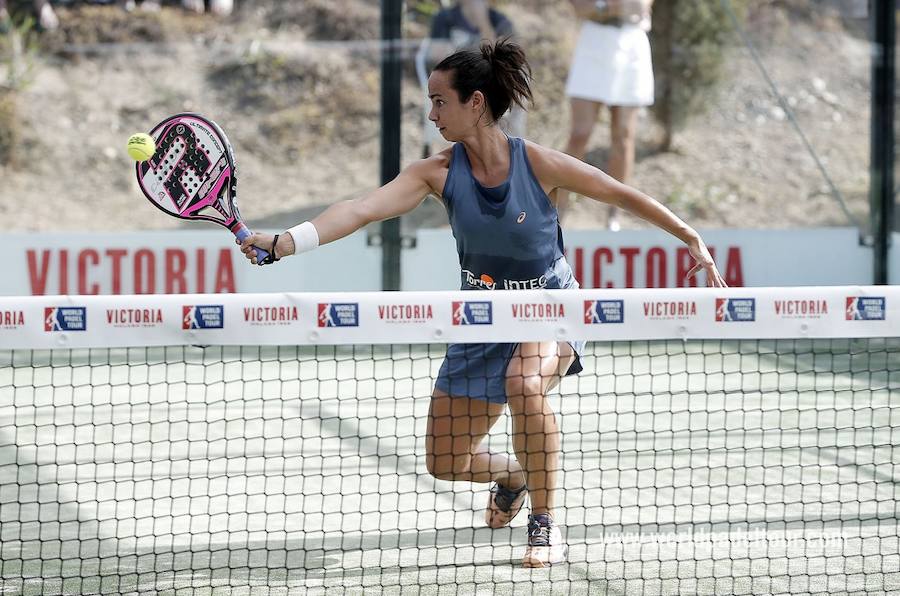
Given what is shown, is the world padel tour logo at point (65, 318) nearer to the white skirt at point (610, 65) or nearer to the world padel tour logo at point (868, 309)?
the world padel tour logo at point (868, 309)

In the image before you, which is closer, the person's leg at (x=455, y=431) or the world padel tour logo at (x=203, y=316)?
the world padel tour logo at (x=203, y=316)

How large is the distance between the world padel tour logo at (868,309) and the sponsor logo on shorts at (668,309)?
46cm

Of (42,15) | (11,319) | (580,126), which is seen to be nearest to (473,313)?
(11,319)

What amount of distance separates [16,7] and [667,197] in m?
5.03

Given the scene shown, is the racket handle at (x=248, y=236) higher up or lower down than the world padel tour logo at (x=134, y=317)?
higher up

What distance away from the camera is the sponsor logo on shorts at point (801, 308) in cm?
378

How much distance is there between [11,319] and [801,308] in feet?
7.09

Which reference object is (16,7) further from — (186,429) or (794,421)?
(794,421)

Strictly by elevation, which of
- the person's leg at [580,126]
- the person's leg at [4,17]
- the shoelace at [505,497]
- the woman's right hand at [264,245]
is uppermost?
the person's leg at [4,17]

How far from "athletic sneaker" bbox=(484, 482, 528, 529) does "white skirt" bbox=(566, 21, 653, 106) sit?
4837 millimetres

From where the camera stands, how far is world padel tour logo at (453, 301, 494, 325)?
3691mm

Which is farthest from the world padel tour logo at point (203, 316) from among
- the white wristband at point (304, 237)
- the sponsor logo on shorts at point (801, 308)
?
the sponsor logo on shorts at point (801, 308)

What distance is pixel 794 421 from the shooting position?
20.2 feet

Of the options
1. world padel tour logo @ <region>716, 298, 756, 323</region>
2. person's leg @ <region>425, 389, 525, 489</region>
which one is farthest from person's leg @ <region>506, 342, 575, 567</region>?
world padel tour logo @ <region>716, 298, 756, 323</region>
